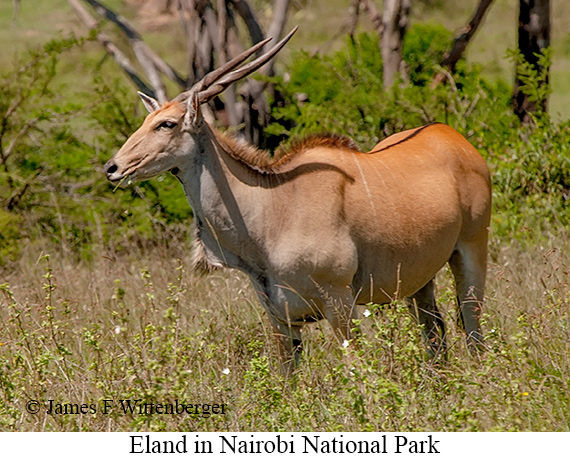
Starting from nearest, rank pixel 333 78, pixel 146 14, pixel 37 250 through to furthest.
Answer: pixel 37 250, pixel 333 78, pixel 146 14

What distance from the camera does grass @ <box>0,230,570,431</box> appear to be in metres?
4.16

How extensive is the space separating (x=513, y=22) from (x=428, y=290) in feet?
89.8

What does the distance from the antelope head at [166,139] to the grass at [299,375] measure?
0.58m

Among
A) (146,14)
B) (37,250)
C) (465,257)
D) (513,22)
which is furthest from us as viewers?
(146,14)

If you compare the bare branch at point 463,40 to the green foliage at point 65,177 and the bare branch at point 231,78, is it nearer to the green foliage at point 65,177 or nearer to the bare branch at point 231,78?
the green foliage at point 65,177

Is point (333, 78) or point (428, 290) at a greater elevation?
point (333, 78)

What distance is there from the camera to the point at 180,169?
16.6 ft

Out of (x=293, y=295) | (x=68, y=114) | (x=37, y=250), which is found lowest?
(x=37, y=250)

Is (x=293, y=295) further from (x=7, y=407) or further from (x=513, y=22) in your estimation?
(x=513, y=22)

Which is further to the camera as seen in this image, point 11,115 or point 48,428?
point 11,115

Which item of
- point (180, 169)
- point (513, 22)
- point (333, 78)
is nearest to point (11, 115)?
point (333, 78)

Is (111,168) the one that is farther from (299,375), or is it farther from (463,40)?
(463,40)

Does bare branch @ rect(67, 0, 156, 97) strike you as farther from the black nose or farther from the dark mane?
the black nose

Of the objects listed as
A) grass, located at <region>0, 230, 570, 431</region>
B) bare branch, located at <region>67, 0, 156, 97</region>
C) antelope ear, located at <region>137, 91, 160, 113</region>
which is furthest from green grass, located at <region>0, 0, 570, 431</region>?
antelope ear, located at <region>137, 91, 160, 113</region>
